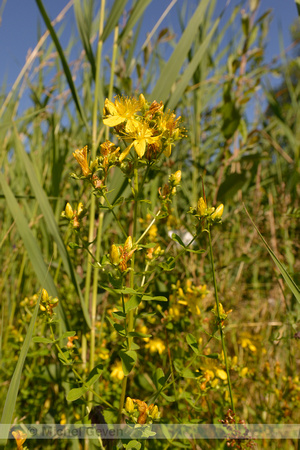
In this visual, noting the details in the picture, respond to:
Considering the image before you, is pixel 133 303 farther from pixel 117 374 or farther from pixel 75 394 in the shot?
pixel 117 374

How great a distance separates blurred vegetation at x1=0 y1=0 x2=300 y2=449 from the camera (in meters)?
0.76

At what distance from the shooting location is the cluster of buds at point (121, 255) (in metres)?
0.50

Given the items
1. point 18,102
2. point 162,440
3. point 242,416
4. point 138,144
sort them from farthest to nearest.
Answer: point 18,102 → point 242,416 → point 162,440 → point 138,144

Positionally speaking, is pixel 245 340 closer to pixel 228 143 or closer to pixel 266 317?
pixel 266 317

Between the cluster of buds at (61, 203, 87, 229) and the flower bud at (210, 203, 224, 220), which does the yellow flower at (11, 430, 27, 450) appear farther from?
the flower bud at (210, 203, 224, 220)

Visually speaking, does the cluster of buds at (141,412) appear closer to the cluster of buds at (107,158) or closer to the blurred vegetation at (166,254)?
the blurred vegetation at (166,254)

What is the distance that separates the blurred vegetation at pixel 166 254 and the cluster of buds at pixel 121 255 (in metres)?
0.09

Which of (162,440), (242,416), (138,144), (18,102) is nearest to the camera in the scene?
(138,144)

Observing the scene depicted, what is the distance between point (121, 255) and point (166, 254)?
61 cm

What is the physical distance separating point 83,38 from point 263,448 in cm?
129

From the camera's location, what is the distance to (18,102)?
156cm

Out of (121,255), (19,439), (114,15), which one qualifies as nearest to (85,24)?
(114,15)

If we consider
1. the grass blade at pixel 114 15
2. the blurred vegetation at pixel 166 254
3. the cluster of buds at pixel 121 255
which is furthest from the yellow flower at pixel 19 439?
the grass blade at pixel 114 15

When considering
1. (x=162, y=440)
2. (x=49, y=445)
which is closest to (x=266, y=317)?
(x=162, y=440)
